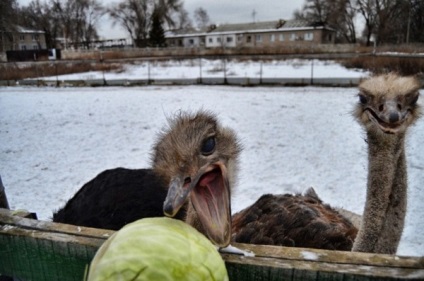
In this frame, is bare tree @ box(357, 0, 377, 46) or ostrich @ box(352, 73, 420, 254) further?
bare tree @ box(357, 0, 377, 46)

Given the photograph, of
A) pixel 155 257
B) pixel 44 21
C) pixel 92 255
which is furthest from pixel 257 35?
pixel 155 257

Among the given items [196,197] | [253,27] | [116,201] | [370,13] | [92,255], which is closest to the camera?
[92,255]

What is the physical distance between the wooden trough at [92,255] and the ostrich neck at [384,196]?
121cm

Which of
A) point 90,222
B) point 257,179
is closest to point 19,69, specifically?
point 257,179

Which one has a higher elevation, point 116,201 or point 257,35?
point 257,35

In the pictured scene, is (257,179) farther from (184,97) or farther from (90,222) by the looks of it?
(184,97)

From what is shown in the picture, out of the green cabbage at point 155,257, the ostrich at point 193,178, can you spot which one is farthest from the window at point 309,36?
the green cabbage at point 155,257

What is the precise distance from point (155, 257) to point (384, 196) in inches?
70.4

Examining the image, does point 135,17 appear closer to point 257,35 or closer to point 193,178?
point 257,35

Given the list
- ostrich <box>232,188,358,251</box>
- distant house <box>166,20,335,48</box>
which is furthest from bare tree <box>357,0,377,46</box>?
distant house <box>166,20,335,48</box>

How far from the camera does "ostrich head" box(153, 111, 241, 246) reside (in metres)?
1.22

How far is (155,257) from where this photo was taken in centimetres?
71

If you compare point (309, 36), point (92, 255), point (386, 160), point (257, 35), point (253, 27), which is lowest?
point (386, 160)

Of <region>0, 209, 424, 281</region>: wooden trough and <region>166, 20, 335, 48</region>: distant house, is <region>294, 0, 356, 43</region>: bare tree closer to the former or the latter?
<region>166, 20, 335, 48</region>: distant house
